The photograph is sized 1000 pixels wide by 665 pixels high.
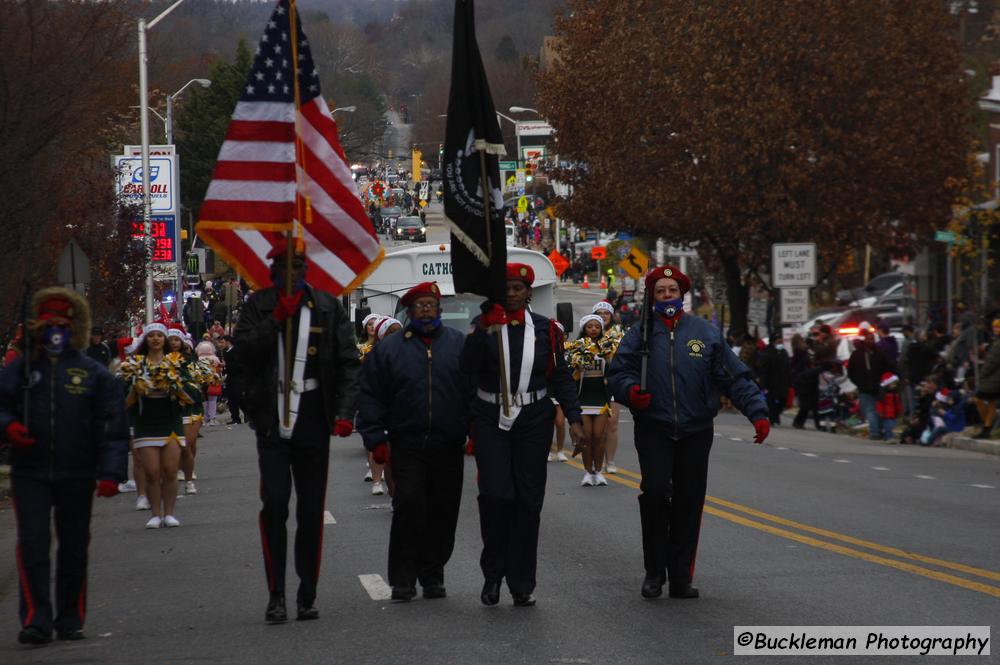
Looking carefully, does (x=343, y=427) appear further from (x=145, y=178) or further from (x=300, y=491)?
(x=145, y=178)

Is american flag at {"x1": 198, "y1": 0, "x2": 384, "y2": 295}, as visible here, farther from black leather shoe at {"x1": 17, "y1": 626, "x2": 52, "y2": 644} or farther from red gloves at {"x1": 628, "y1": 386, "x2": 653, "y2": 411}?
black leather shoe at {"x1": 17, "y1": 626, "x2": 52, "y2": 644}

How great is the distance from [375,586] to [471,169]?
2845 millimetres

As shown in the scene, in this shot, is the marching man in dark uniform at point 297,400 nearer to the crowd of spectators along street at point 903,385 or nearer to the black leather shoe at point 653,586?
the black leather shoe at point 653,586

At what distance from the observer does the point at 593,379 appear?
61.6ft

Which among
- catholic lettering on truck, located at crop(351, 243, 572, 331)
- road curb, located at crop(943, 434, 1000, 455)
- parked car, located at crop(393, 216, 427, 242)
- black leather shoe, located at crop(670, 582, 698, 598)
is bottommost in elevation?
road curb, located at crop(943, 434, 1000, 455)

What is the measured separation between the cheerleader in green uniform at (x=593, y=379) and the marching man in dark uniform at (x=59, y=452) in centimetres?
951

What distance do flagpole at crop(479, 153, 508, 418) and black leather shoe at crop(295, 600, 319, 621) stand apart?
159 centimetres

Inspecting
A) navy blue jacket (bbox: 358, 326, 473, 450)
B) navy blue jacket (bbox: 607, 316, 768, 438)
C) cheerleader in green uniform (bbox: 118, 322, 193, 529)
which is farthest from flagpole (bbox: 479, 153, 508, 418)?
cheerleader in green uniform (bbox: 118, 322, 193, 529)

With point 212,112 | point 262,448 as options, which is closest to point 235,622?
point 262,448

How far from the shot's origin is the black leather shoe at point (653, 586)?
32.8ft

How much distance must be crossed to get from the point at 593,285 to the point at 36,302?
90.2m

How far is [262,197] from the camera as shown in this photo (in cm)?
1061

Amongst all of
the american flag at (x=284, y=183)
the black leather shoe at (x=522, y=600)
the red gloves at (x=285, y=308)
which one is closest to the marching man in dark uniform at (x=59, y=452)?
the red gloves at (x=285, y=308)

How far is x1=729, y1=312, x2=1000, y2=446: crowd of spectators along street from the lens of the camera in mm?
26969
